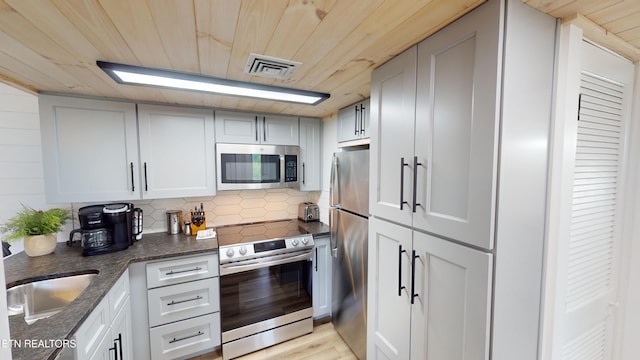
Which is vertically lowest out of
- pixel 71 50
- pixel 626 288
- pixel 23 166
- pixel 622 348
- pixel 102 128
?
pixel 622 348

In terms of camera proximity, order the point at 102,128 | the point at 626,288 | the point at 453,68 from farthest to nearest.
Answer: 1. the point at 102,128
2. the point at 626,288
3. the point at 453,68

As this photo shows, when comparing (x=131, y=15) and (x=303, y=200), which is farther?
(x=303, y=200)

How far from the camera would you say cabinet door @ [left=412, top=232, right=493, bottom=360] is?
0.92 m

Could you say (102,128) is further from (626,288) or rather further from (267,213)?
(626,288)

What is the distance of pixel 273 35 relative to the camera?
105 cm

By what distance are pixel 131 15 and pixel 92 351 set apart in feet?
4.84

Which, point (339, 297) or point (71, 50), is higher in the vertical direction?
point (71, 50)

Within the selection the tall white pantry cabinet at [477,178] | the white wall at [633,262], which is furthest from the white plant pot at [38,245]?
the white wall at [633,262]

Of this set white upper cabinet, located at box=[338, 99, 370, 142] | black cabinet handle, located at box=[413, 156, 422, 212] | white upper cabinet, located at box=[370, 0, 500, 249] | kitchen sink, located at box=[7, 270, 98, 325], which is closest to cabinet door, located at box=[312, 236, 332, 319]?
white upper cabinet, located at box=[338, 99, 370, 142]

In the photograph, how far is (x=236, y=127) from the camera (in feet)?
7.63

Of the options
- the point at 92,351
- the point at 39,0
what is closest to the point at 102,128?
the point at 39,0

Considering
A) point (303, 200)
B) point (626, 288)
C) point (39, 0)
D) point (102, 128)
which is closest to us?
point (39, 0)

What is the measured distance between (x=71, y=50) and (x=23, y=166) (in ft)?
4.28

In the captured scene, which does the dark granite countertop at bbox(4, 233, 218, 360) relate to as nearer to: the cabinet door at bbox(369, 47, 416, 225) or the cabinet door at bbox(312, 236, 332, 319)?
the cabinet door at bbox(312, 236, 332, 319)
